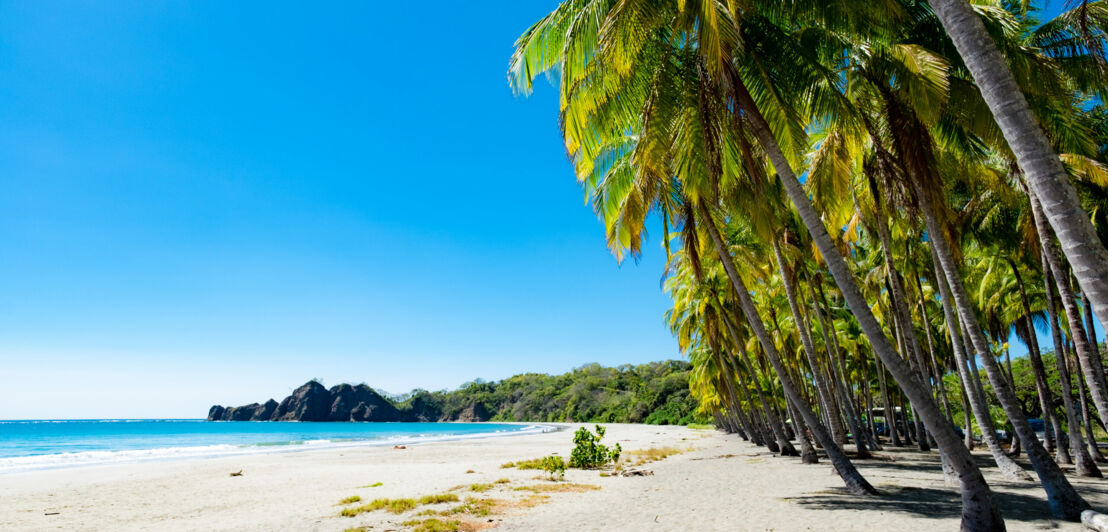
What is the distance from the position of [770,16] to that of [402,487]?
44.8 ft

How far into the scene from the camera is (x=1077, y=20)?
22.2 ft

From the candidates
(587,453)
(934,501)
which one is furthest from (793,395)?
(587,453)

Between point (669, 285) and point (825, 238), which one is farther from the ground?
point (669, 285)

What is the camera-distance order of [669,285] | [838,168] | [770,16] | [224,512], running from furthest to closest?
[669,285], [224,512], [838,168], [770,16]

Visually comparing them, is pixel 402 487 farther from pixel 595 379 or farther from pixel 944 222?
pixel 595 379

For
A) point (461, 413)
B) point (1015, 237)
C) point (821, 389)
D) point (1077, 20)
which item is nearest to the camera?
point (1077, 20)

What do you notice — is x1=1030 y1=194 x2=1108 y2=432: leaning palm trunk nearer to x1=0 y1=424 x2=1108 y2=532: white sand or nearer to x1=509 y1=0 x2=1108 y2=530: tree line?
x1=509 y1=0 x2=1108 y2=530: tree line

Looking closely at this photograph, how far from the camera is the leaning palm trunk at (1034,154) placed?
12.2 ft

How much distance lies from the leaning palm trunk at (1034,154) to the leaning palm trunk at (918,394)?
7.00 feet

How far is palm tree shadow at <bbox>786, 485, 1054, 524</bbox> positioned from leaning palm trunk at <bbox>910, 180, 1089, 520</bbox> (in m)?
0.35

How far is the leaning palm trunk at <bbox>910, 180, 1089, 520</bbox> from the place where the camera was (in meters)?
6.96

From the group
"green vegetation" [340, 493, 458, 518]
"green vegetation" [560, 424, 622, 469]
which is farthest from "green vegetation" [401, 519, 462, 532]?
"green vegetation" [560, 424, 622, 469]

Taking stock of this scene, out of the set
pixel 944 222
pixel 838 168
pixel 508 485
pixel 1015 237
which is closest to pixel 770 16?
pixel 838 168

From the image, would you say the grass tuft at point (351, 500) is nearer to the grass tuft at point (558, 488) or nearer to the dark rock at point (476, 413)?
the grass tuft at point (558, 488)
